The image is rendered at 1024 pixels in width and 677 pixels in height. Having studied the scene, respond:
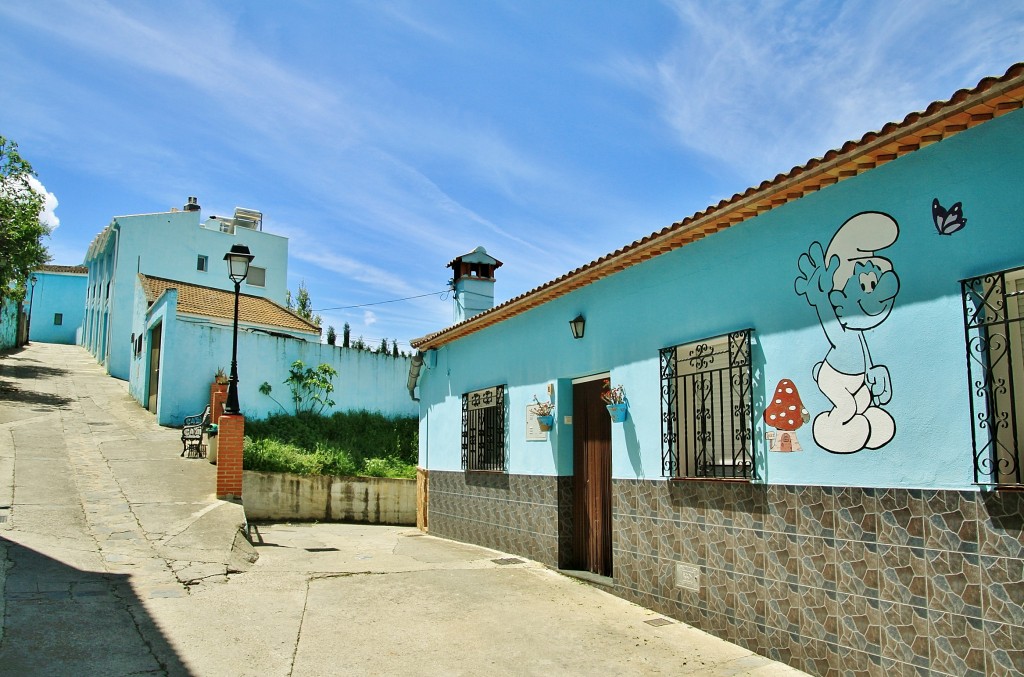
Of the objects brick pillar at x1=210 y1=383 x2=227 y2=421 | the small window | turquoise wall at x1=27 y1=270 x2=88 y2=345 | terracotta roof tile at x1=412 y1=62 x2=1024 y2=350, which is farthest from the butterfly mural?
turquoise wall at x1=27 y1=270 x2=88 y2=345

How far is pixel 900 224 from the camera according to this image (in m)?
4.94

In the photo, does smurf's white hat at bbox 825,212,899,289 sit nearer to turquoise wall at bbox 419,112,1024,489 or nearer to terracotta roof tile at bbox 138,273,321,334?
turquoise wall at bbox 419,112,1024,489

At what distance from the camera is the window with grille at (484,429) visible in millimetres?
10945

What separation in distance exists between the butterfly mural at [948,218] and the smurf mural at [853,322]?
1.00 feet

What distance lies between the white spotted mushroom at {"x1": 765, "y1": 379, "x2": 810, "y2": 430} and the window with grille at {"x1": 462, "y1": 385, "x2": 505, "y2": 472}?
5444 millimetres

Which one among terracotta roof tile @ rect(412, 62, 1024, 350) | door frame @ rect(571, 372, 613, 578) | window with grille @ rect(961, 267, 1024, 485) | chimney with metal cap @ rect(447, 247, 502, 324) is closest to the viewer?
terracotta roof tile @ rect(412, 62, 1024, 350)

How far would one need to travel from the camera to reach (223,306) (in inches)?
878

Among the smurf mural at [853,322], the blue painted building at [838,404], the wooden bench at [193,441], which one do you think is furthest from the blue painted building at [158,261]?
the smurf mural at [853,322]

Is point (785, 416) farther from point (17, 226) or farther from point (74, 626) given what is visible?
point (17, 226)

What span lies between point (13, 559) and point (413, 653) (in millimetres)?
4627

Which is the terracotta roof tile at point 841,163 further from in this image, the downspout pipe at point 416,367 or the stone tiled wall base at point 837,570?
the downspout pipe at point 416,367

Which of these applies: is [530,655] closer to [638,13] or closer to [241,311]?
[638,13]

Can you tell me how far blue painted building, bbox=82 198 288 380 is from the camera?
92.2ft

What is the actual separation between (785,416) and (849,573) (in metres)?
1.29
